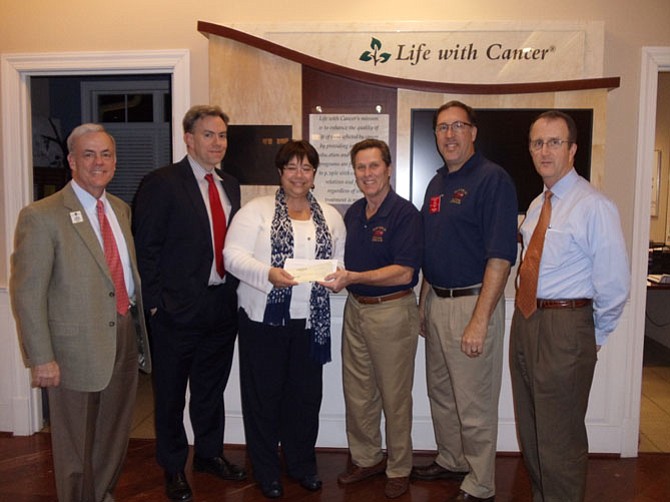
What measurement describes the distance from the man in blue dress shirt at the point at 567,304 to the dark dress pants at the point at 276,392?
1.04m

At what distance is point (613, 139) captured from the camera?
128 inches

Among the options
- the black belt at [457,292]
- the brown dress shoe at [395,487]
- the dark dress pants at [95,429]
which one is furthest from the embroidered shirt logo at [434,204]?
the dark dress pants at [95,429]

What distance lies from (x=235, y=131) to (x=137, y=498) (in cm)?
205

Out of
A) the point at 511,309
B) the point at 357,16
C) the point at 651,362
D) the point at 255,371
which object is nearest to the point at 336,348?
the point at 255,371

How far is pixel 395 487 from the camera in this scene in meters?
2.78

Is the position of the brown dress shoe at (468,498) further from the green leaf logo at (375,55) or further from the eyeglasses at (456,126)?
the green leaf logo at (375,55)

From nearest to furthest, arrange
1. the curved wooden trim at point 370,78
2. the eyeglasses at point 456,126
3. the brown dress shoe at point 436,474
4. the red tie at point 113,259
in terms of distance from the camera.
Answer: the red tie at point 113,259
the eyeglasses at point 456,126
the brown dress shoe at point 436,474
the curved wooden trim at point 370,78

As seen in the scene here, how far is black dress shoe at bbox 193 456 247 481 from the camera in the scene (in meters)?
2.96

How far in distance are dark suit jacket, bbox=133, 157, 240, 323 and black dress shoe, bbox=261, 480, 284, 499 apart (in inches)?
36.5

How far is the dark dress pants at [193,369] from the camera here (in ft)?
8.75

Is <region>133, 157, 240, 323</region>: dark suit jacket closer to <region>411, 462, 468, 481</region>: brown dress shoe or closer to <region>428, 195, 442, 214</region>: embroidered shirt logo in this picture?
<region>428, 195, 442, 214</region>: embroidered shirt logo

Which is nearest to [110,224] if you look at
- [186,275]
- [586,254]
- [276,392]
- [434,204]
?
[186,275]

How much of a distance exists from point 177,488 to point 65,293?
1.21 meters

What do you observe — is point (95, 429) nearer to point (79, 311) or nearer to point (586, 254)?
point (79, 311)
